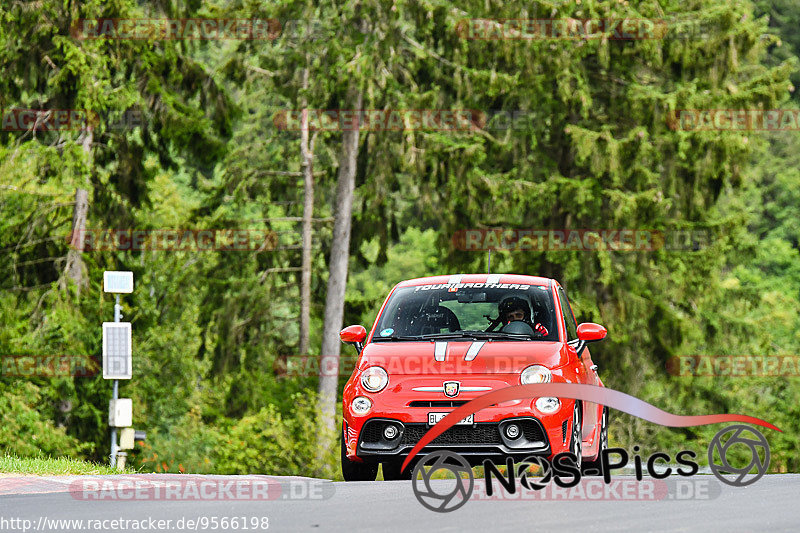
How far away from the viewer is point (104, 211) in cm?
3197

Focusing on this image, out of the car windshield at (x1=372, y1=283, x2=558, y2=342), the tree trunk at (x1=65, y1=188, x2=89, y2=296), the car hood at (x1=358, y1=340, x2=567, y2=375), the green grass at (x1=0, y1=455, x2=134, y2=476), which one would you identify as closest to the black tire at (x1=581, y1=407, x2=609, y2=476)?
the car windshield at (x1=372, y1=283, x2=558, y2=342)

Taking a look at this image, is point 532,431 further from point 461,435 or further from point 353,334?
point 353,334

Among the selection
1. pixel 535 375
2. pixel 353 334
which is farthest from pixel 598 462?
pixel 353 334

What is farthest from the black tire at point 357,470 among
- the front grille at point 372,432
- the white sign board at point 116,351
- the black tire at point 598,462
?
the white sign board at point 116,351

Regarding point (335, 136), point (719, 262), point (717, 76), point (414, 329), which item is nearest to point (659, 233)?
point (719, 262)

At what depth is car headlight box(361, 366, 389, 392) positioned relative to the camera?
37.2 feet

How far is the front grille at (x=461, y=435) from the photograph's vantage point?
11.0 metres

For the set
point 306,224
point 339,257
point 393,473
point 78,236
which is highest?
point 306,224

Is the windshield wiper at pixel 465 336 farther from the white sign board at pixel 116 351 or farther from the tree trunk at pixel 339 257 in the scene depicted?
the tree trunk at pixel 339 257

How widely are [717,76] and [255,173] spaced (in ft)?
40.8

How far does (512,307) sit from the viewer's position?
1270 cm

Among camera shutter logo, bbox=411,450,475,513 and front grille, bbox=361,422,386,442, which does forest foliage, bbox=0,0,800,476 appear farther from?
front grille, bbox=361,422,386,442

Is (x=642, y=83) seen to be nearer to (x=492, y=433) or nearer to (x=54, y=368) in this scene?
(x=54, y=368)

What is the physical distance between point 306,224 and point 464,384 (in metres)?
25.0
